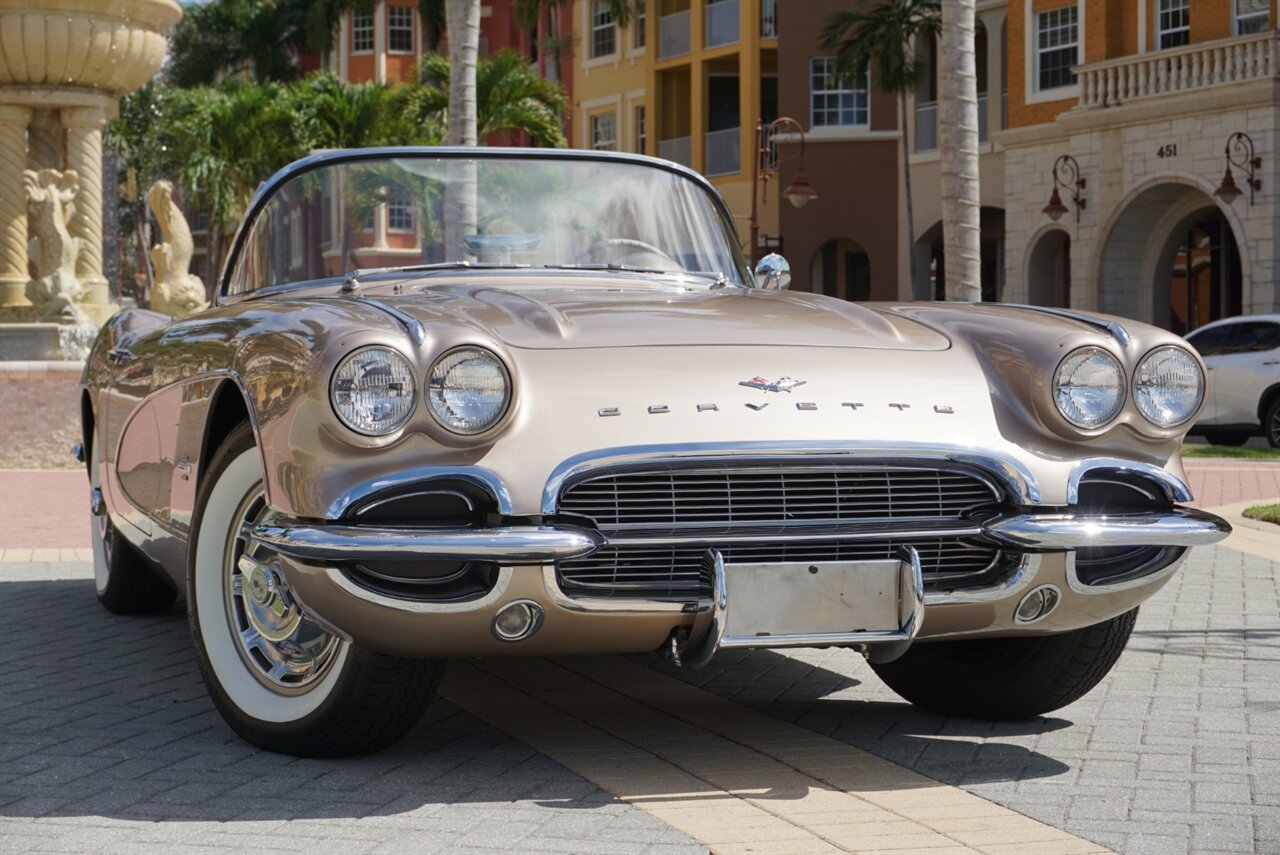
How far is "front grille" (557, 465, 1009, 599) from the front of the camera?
13.4 feet

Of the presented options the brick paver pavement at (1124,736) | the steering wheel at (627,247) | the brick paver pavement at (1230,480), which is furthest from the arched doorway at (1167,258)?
the steering wheel at (627,247)

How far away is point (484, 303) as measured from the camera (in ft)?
15.4

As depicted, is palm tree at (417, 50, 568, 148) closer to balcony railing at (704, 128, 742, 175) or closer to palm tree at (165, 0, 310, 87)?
balcony railing at (704, 128, 742, 175)

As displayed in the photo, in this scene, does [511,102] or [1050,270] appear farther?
[1050,270]

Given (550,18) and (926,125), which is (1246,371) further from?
(550,18)

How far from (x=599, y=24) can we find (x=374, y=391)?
151ft

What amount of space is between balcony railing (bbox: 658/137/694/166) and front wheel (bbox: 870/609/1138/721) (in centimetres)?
4027

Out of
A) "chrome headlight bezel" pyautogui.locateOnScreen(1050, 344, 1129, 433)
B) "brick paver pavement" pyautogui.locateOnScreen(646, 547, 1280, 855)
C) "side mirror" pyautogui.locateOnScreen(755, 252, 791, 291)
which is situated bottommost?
"brick paver pavement" pyautogui.locateOnScreen(646, 547, 1280, 855)

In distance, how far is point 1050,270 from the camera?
3462 centimetres

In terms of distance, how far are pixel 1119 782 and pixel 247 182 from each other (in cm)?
3809

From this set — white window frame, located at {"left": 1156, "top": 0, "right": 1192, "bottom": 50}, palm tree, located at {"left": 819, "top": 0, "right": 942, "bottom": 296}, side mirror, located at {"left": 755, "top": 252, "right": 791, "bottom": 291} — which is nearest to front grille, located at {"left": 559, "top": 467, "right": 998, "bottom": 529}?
side mirror, located at {"left": 755, "top": 252, "right": 791, "bottom": 291}

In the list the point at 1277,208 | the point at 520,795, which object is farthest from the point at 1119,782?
the point at 1277,208

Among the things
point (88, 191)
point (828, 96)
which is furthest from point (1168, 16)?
point (88, 191)

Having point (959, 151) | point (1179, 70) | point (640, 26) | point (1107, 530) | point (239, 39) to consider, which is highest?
point (239, 39)
